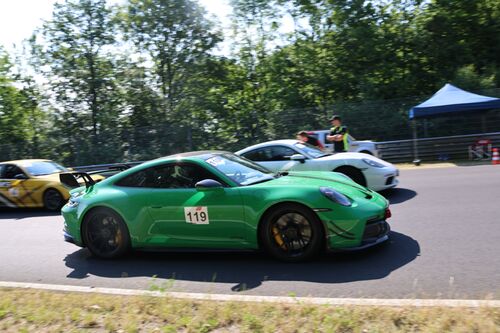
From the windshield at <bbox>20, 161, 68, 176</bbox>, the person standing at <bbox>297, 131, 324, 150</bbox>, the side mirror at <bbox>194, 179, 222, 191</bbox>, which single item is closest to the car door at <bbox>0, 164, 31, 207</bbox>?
the windshield at <bbox>20, 161, 68, 176</bbox>

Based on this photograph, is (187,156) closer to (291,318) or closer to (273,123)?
(291,318)

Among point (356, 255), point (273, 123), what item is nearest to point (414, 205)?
point (356, 255)

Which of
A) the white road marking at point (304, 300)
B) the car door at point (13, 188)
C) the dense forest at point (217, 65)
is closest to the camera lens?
the white road marking at point (304, 300)

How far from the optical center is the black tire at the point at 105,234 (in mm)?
5848

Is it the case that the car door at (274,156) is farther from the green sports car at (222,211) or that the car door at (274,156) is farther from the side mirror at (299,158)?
the green sports car at (222,211)

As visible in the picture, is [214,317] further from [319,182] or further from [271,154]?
[271,154]

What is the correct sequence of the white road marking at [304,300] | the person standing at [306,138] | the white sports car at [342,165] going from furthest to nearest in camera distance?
1. the person standing at [306,138]
2. the white sports car at [342,165]
3. the white road marking at [304,300]

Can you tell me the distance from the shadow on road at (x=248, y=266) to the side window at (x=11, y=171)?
6135 mm

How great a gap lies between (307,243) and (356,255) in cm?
64

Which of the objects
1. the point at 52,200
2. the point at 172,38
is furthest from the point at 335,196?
the point at 172,38

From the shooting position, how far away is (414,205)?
26.1ft

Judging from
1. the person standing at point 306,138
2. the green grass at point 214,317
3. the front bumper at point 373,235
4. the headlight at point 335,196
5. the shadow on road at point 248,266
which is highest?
the person standing at point 306,138

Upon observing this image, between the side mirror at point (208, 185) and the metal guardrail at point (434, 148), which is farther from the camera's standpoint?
the metal guardrail at point (434, 148)

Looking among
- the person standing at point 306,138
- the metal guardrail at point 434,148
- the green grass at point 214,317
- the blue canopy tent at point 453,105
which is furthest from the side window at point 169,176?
the blue canopy tent at point 453,105
